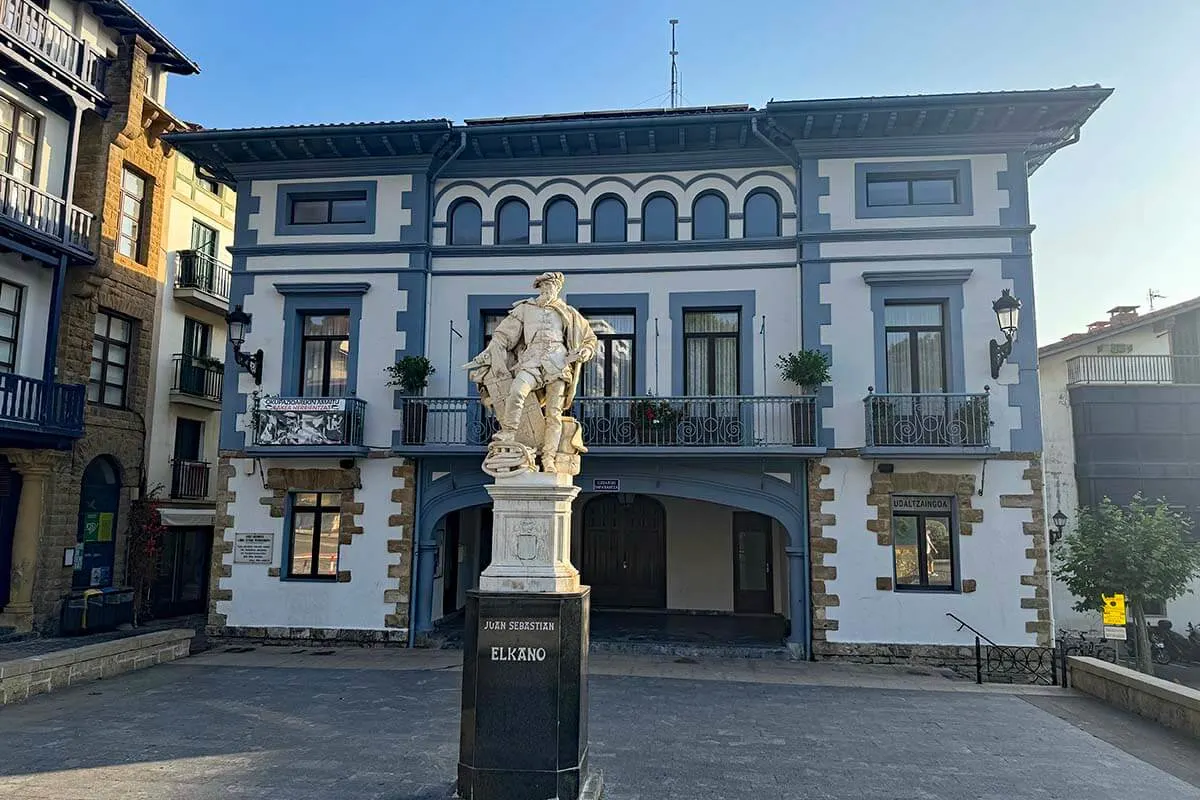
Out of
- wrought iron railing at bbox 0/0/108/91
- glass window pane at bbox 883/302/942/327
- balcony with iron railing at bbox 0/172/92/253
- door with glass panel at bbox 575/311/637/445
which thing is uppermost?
wrought iron railing at bbox 0/0/108/91

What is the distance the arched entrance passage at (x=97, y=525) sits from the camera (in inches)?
648

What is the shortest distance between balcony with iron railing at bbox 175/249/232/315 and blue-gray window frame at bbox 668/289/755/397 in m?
11.2

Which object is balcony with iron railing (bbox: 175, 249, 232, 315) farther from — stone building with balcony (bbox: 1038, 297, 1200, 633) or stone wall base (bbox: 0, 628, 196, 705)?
stone building with balcony (bbox: 1038, 297, 1200, 633)

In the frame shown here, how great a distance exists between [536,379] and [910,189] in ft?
33.2

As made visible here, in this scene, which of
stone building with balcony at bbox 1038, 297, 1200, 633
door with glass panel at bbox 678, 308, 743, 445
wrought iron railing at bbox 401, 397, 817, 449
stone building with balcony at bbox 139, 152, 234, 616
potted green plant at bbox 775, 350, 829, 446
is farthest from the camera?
stone building with balcony at bbox 139, 152, 234, 616

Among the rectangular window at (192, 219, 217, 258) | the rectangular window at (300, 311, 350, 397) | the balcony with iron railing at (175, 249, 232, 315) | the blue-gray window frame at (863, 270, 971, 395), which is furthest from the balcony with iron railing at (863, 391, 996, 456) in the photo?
the rectangular window at (192, 219, 217, 258)

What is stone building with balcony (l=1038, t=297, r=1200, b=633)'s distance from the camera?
16781 millimetres

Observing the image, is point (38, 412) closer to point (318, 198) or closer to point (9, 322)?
point (9, 322)

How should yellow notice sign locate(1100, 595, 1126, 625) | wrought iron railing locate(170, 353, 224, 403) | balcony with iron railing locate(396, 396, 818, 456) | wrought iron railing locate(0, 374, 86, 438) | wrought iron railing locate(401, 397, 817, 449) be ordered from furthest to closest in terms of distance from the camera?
wrought iron railing locate(170, 353, 224, 403)
wrought iron railing locate(0, 374, 86, 438)
wrought iron railing locate(401, 397, 817, 449)
balcony with iron railing locate(396, 396, 818, 456)
yellow notice sign locate(1100, 595, 1126, 625)

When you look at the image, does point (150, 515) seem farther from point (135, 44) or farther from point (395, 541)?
point (135, 44)

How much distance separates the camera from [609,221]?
49.1ft

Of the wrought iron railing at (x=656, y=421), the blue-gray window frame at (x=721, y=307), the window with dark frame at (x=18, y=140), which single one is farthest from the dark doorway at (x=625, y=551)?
the window with dark frame at (x=18, y=140)

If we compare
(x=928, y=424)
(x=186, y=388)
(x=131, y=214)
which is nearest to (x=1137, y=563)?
(x=928, y=424)

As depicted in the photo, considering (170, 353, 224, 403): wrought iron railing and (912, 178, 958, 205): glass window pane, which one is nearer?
(912, 178, 958, 205): glass window pane
